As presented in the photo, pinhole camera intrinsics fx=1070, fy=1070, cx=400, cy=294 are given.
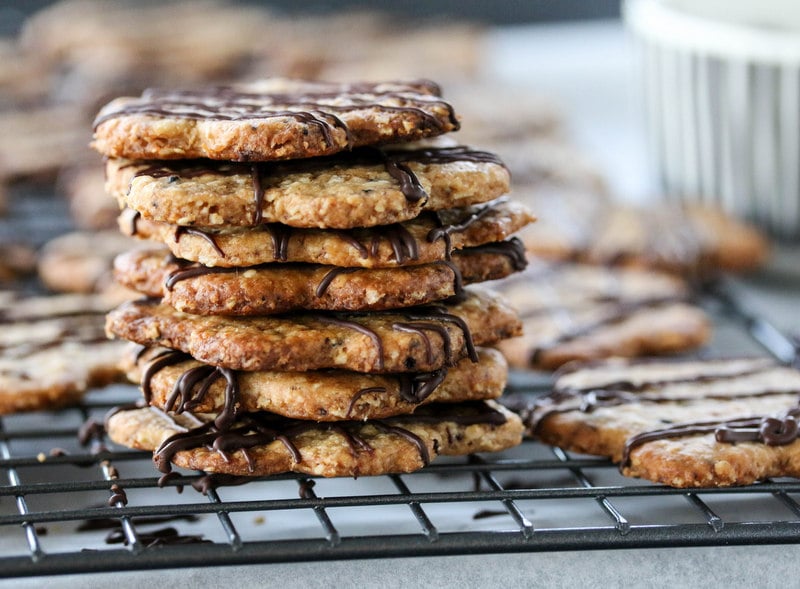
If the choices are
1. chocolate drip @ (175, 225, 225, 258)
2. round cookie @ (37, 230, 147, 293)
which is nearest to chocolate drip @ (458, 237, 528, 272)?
chocolate drip @ (175, 225, 225, 258)

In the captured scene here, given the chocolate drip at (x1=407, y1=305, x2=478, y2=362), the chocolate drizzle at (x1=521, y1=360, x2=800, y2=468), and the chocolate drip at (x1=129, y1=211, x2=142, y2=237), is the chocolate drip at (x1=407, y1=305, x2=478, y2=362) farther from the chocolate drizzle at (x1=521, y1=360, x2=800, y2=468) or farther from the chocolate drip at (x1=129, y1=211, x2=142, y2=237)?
the chocolate drip at (x1=129, y1=211, x2=142, y2=237)

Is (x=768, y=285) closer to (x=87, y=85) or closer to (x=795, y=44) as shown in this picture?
(x=795, y=44)

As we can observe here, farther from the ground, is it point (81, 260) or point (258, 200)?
point (258, 200)

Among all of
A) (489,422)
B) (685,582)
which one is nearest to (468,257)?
(489,422)

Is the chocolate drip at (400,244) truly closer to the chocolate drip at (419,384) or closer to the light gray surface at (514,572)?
the chocolate drip at (419,384)

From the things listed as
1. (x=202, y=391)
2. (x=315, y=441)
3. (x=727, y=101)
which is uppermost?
(x=727, y=101)

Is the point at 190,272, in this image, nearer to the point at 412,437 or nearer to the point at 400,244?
the point at 400,244

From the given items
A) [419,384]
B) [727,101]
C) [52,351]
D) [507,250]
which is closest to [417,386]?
[419,384]
